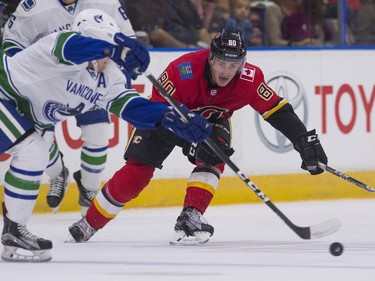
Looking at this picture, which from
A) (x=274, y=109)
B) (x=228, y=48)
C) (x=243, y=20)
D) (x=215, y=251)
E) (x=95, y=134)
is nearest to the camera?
(x=215, y=251)

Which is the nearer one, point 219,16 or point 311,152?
point 311,152

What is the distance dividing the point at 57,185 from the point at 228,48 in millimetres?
1619

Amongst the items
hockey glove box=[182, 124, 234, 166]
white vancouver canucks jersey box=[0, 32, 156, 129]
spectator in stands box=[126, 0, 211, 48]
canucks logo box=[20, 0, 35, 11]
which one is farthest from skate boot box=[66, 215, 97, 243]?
spectator in stands box=[126, 0, 211, 48]

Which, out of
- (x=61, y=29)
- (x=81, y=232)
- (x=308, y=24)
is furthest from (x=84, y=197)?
(x=308, y=24)

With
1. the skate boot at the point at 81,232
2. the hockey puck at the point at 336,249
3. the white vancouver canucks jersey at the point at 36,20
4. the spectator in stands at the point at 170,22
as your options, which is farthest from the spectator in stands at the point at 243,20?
the hockey puck at the point at 336,249

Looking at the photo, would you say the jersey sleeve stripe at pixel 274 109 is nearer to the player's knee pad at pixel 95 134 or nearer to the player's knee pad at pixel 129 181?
the player's knee pad at pixel 129 181

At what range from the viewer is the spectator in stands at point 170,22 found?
6.87 metres

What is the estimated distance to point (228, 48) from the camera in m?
4.94

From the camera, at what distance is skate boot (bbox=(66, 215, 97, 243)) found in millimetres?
5105

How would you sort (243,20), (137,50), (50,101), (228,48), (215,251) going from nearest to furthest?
1. (137,50)
2. (50,101)
3. (215,251)
4. (228,48)
5. (243,20)

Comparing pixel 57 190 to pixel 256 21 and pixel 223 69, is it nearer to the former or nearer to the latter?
pixel 223 69

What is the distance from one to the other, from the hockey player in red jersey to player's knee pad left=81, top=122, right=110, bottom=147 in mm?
917

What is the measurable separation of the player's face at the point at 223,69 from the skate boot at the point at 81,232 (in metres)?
0.82

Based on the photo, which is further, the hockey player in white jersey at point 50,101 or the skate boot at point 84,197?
the skate boot at point 84,197
